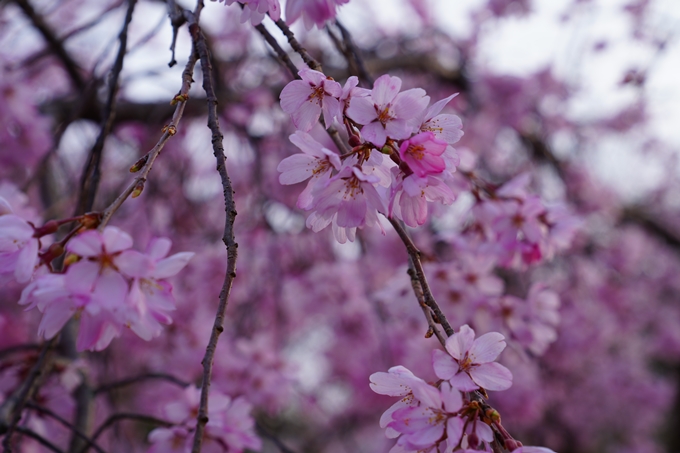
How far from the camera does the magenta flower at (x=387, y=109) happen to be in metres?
0.69

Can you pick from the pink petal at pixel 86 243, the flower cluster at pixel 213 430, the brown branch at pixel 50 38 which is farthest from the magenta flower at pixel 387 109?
the brown branch at pixel 50 38

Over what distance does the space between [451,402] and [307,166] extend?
1.25ft

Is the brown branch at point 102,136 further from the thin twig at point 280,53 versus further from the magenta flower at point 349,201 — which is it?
the magenta flower at point 349,201

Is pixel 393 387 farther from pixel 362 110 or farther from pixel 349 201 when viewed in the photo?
pixel 362 110

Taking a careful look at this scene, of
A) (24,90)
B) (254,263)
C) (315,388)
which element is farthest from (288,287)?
(315,388)

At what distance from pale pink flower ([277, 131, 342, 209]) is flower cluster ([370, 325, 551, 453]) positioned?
27 cm

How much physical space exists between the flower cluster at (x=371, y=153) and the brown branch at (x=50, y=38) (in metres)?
1.46

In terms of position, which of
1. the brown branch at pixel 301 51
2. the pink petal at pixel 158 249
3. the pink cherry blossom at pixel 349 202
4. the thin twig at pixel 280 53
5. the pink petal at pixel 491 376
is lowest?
the pink petal at pixel 491 376

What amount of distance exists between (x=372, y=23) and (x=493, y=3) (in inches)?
73.1

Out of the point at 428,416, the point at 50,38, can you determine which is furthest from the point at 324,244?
the point at 428,416

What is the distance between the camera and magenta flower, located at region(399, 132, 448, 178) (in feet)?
2.19

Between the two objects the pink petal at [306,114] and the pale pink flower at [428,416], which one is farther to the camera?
the pink petal at [306,114]

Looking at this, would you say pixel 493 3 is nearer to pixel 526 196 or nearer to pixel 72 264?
pixel 526 196

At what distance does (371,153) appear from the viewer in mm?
705
